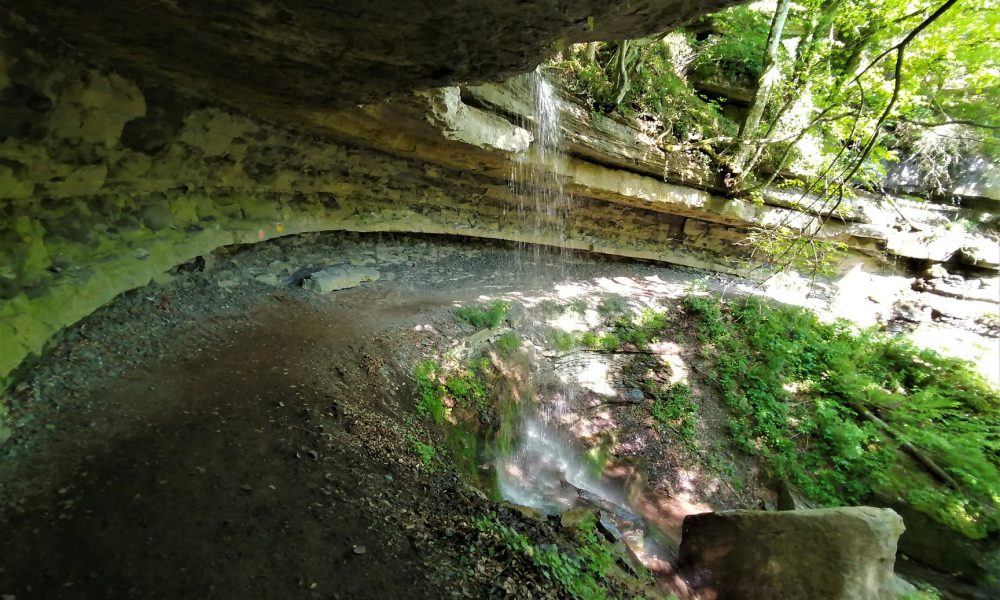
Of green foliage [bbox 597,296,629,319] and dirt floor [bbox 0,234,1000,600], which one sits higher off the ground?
dirt floor [bbox 0,234,1000,600]

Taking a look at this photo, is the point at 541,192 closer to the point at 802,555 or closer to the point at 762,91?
the point at 762,91

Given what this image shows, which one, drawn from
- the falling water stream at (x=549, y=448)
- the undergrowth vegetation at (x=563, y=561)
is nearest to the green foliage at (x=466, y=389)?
the falling water stream at (x=549, y=448)

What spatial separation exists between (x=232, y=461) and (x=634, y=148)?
27.1 feet

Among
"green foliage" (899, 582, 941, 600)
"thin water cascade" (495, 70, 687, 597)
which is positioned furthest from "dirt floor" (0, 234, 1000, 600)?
"green foliage" (899, 582, 941, 600)

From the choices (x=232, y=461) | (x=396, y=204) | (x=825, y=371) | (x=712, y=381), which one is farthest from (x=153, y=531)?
(x=825, y=371)

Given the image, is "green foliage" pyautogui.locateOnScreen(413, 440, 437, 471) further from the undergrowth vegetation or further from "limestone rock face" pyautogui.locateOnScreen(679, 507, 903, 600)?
"limestone rock face" pyautogui.locateOnScreen(679, 507, 903, 600)

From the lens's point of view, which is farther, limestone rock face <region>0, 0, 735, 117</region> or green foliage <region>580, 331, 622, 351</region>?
green foliage <region>580, 331, 622, 351</region>

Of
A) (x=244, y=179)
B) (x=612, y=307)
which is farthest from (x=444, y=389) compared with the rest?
(x=612, y=307)

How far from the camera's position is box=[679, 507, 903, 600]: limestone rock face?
4199 mm

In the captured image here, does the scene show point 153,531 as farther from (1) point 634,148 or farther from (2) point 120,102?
(1) point 634,148

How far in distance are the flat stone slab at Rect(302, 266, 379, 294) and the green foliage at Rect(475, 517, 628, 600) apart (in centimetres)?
432

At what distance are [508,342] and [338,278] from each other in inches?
106

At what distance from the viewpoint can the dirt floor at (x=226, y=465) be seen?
2188 mm

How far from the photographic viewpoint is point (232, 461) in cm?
292
